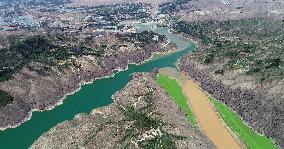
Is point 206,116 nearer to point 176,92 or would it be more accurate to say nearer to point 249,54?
point 176,92

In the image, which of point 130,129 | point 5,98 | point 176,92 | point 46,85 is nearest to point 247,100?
point 176,92

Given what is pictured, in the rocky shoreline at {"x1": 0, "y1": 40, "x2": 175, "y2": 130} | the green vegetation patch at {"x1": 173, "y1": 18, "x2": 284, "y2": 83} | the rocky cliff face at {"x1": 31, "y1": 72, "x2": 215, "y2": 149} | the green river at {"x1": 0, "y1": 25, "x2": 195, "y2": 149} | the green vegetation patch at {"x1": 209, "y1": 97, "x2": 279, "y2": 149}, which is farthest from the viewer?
the green vegetation patch at {"x1": 173, "y1": 18, "x2": 284, "y2": 83}

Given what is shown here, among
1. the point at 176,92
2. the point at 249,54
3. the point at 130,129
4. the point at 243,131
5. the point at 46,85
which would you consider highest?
the point at 130,129

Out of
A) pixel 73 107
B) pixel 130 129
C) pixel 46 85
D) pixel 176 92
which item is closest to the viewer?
pixel 130 129

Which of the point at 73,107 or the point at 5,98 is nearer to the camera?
the point at 5,98

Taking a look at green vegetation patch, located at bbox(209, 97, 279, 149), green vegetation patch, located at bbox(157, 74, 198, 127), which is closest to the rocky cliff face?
green vegetation patch, located at bbox(157, 74, 198, 127)

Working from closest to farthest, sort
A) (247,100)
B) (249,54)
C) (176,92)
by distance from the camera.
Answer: (247,100) → (176,92) → (249,54)

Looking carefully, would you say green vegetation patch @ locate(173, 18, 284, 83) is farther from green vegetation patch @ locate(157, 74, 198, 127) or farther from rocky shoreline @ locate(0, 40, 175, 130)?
rocky shoreline @ locate(0, 40, 175, 130)
